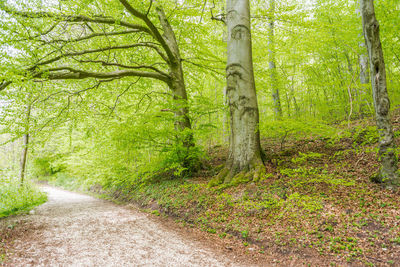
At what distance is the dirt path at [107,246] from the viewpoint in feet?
8.79

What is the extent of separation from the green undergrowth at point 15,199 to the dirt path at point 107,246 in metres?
1.76

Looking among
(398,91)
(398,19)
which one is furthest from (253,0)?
(398,91)

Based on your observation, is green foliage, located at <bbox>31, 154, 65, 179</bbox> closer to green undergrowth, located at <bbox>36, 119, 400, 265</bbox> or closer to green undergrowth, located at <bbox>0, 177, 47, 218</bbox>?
green undergrowth, located at <bbox>0, 177, 47, 218</bbox>

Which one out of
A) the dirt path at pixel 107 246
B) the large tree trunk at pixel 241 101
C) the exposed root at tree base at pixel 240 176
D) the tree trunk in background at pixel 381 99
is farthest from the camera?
the large tree trunk at pixel 241 101

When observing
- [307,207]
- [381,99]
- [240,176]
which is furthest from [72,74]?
[381,99]

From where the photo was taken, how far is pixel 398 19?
5.24m

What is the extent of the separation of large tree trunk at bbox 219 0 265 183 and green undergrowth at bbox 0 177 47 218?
18.4ft

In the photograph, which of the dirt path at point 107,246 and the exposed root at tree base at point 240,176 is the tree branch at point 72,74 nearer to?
the dirt path at point 107,246

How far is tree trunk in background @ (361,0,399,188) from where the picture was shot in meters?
3.27

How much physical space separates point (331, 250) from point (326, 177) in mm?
→ 1656

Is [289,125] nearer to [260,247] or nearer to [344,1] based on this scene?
[260,247]

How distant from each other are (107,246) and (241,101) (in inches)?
154

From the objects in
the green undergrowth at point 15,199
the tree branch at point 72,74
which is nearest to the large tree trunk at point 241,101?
the tree branch at point 72,74

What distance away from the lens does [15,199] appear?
6137 millimetres
